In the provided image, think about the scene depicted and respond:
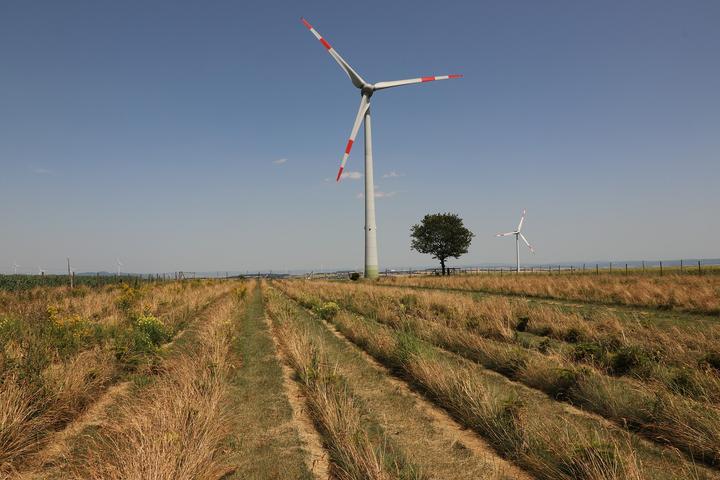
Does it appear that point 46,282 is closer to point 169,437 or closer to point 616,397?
point 169,437

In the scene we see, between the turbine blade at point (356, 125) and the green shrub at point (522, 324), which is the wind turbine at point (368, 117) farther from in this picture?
the green shrub at point (522, 324)

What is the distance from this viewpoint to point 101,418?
24.1ft

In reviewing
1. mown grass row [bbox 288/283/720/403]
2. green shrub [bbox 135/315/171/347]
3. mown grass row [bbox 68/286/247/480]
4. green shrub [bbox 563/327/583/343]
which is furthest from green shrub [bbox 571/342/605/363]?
green shrub [bbox 135/315/171/347]

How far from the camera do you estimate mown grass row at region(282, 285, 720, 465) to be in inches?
224

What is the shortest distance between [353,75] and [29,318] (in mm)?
47128

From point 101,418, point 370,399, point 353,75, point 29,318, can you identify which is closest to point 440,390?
point 370,399

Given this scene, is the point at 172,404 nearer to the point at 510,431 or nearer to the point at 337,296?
the point at 510,431

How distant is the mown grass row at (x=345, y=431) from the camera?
481 centimetres

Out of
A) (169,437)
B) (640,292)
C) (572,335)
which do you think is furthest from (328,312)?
(640,292)

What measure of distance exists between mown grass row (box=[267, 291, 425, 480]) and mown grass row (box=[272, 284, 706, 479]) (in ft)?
5.34

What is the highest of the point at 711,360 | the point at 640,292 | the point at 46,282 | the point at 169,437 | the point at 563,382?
the point at 46,282

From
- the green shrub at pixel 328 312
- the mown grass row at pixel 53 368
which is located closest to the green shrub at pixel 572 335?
the green shrub at pixel 328 312

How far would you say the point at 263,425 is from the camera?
22.9ft

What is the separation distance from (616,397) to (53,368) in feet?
36.7
